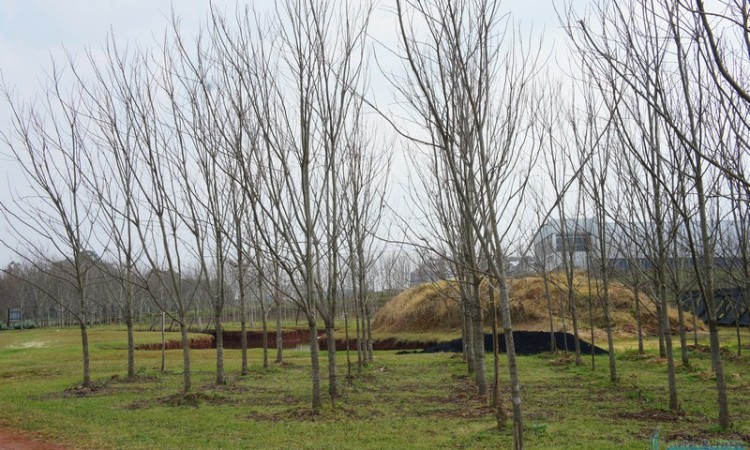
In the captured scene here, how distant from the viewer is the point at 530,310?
104ft

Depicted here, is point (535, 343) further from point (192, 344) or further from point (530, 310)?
point (192, 344)

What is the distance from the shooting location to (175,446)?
771cm

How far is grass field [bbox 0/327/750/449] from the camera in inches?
310

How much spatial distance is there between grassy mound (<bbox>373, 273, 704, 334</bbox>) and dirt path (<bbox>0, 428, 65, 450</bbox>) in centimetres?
2026

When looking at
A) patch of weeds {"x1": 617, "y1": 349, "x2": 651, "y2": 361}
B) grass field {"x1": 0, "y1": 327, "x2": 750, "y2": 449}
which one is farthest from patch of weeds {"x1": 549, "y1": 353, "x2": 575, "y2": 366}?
patch of weeds {"x1": 617, "y1": 349, "x2": 651, "y2": 361}

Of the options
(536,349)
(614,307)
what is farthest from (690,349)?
(614,307)

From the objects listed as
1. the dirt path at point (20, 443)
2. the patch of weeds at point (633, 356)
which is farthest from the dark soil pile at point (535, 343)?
the dirt path at point (20, 443)

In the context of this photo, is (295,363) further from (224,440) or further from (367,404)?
(224,440)

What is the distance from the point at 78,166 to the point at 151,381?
5151 millimetres

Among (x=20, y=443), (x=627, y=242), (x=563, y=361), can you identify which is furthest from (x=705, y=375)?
(x=20, y=443)

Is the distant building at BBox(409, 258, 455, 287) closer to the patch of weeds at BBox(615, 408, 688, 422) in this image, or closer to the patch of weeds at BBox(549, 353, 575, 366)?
the patch of weeds at BBox(615, 408, 688, 422)

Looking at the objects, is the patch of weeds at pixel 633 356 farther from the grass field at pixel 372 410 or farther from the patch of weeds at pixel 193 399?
the patch of weeds at pixel 193 399

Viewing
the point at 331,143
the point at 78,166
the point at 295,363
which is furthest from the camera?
the point at 295,363

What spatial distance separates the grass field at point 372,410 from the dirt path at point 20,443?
20 cm
